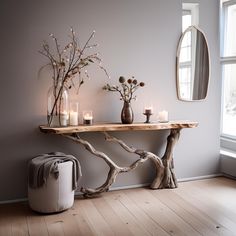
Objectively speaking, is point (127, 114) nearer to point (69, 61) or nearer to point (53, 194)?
point (69, 61)

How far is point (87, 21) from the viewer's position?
324 centimetres

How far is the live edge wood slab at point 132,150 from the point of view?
9.93 feet

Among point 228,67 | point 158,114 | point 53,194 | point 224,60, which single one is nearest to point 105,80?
point 158,114

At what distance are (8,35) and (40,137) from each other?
1.04m

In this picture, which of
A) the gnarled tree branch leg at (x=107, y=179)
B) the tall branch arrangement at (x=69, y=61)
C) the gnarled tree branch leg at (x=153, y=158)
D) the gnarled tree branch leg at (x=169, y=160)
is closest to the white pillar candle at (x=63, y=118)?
the tall branch arrangement at (x=69, y=61)

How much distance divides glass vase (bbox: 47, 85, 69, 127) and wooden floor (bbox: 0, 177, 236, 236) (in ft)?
2.74

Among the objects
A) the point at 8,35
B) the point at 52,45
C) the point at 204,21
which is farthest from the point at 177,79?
the point at 8,35

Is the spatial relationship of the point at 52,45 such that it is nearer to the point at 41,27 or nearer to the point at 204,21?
the point at 41,27

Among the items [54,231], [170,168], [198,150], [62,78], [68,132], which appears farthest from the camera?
[198,150]

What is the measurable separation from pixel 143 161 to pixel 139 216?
687 mm

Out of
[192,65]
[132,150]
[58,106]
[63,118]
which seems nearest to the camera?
[63,118]

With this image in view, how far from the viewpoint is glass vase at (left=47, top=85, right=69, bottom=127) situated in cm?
308

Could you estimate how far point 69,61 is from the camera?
10.5ft

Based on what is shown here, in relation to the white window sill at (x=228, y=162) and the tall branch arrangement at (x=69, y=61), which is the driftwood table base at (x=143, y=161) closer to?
the tall branch arrangement at (x=69, y=61)
